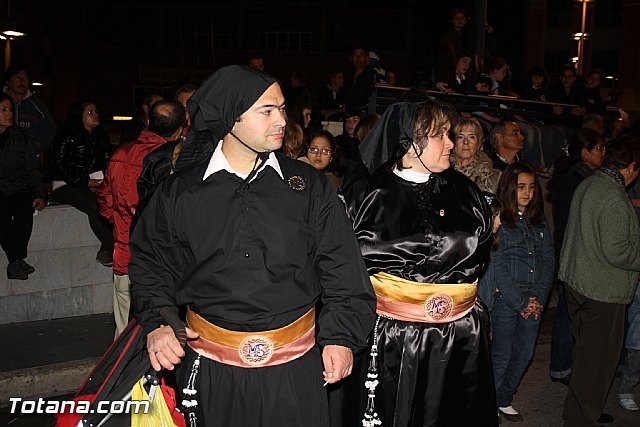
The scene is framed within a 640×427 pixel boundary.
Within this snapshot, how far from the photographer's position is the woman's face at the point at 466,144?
6211 millimetres

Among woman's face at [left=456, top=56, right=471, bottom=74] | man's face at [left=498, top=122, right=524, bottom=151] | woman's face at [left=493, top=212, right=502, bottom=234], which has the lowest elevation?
woman's face at [left=493, top=212, right=502, bottom=234]

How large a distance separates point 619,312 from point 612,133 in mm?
7999

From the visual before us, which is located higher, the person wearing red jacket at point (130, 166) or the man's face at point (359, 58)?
the man's face at point (359, 58)

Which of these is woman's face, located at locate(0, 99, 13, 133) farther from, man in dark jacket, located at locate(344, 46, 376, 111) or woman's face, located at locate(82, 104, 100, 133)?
man in dark jacket, located at locate(344, 46, 376, 111)

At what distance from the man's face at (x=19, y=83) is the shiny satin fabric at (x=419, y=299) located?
6.30m

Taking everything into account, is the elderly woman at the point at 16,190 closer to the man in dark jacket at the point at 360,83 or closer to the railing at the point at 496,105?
the railing at the point at 496,105

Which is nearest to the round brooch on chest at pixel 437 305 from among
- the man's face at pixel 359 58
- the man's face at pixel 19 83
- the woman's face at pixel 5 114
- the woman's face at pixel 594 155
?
the woman's face at pixel 594 155

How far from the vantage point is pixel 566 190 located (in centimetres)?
743

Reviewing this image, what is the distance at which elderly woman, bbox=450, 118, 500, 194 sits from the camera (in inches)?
238

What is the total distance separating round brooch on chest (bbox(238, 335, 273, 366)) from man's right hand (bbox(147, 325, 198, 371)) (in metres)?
0.28

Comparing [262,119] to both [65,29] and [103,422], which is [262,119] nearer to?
[103,422]

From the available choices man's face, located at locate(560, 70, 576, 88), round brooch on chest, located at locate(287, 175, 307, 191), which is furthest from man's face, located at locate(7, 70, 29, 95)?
man's face, located at locate(560, 70, 576, 88)

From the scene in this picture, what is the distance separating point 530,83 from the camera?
1412 centimetres

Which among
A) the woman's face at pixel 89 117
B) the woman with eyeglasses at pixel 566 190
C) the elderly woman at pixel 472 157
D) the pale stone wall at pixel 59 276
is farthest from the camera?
the woman's face at pixel 89 117
